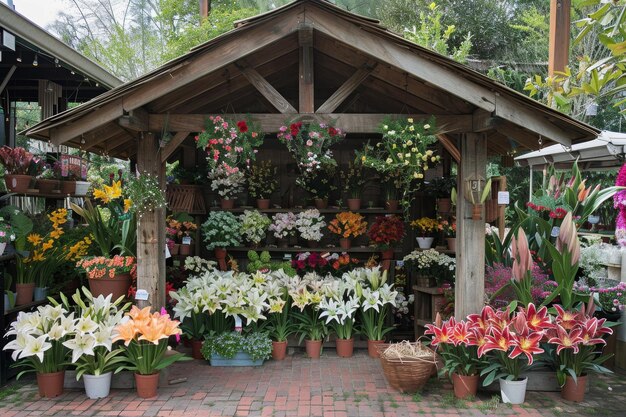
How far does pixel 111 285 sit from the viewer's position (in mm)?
5293

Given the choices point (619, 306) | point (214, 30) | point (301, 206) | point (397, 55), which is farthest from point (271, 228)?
point (214, 30)

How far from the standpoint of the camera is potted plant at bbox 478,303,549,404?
4391 millimetres

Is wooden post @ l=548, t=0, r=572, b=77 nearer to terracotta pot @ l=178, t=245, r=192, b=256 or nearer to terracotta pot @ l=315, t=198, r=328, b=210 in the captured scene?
terracotta pot @ l=315, t=198, r=328, b=210

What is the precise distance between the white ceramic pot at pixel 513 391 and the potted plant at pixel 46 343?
3665 mm

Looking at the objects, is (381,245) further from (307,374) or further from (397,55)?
(397,55)

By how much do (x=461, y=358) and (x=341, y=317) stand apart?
151 centimetres

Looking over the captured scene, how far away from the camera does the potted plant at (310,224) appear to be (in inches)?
269

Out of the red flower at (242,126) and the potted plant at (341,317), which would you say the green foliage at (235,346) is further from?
the red flower at (242,126)

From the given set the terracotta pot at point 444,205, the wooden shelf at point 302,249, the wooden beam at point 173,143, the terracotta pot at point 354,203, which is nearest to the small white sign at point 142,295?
the wooden beam at point 173,143

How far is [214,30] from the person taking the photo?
1598 centimetres

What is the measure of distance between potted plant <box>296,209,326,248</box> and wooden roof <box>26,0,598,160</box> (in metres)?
1.98

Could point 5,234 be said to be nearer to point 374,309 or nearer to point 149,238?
point 149,238

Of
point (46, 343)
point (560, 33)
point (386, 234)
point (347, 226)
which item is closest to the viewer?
point (46, 343)

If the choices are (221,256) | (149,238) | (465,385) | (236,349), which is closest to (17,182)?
(149,238)
